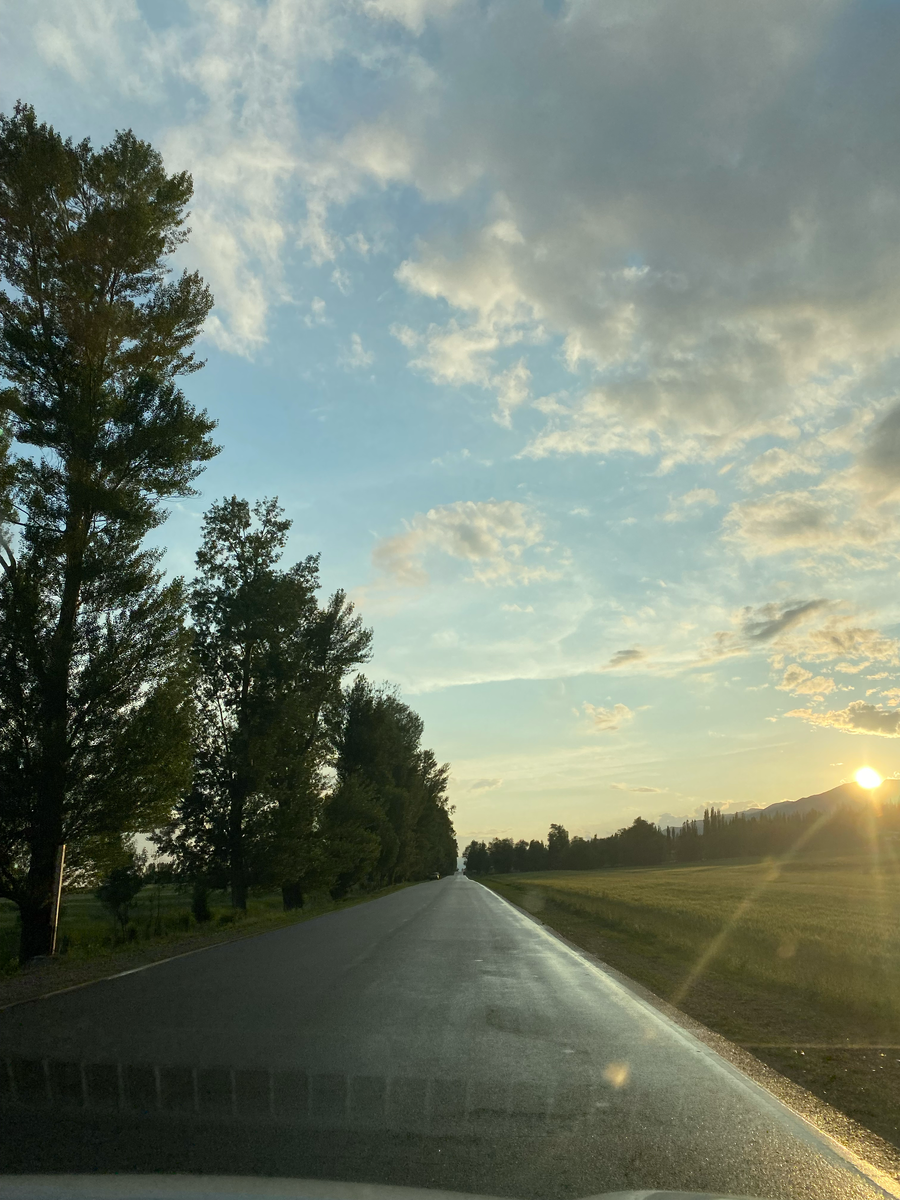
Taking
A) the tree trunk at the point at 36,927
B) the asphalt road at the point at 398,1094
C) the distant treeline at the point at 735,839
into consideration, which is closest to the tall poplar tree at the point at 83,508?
the tree trunk at the point at 36,927

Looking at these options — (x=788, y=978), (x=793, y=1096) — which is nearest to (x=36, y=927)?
(x=788, y=978)

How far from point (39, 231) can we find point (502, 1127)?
61.7 ft

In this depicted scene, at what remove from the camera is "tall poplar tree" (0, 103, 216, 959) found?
54.3 feet

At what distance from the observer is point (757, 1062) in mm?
7758

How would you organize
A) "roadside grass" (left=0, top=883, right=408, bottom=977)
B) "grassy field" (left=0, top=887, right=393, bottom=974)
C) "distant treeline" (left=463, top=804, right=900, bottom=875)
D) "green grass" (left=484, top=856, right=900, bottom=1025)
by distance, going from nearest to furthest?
"green grass" (left=484, top=856, right=900, bottom=1025), "roadside grass" (left=0, top=883, right=408, bottom=977), "grassy field" (left=0, top=887, right=393, bottom=974), "distant treeline" (left=463, top=804, right=900, bottom=875)

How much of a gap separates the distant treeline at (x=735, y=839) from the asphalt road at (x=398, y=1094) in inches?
5335

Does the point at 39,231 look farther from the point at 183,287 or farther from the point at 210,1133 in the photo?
the point at 210,1133

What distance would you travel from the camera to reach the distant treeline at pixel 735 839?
146m

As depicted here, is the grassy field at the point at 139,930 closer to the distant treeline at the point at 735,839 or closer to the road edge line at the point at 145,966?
the road edge line at the point at 145,966

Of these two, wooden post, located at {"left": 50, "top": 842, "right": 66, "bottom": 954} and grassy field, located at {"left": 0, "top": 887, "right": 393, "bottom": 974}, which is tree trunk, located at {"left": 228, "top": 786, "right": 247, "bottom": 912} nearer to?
grassy field, located at {"left": 0, "top": 887, "right": 393, "bottom": 974}

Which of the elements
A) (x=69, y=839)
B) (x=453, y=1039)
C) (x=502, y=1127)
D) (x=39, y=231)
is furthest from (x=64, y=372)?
(x=502, y=1127)

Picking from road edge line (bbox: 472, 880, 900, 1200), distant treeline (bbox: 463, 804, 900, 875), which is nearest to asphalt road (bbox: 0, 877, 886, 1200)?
road edge line (bbox: 472, 880, 900, 1200)

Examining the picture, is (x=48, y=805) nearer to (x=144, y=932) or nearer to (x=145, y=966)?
(x=145, y=966)

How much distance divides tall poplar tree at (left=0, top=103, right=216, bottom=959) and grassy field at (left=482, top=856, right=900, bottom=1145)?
1027 cm
